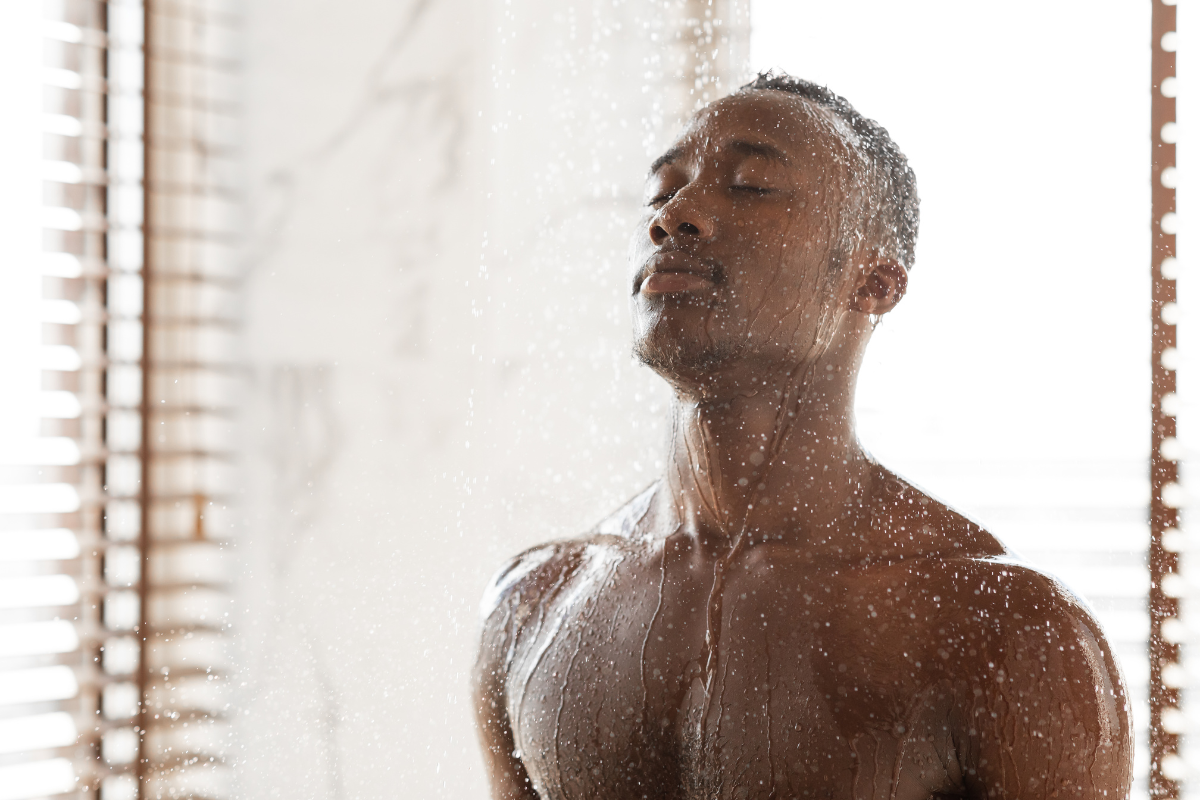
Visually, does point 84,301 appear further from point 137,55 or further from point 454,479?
point 454,479

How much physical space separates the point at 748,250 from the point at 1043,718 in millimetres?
270

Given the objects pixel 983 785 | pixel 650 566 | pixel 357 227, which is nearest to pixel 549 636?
pixel 650 566

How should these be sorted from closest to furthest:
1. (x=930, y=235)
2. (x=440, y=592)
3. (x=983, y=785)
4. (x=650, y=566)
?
(x=983, y=785) → (x=650, y=566) → (x=930, y=235) → (x=440, y=592)

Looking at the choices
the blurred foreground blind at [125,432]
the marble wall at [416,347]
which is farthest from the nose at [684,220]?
the blurred foreground blind at [125,432]

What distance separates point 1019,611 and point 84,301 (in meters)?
0.82

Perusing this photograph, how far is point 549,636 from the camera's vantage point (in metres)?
0.62

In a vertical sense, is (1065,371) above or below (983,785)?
above

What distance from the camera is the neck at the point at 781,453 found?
0.58 metres

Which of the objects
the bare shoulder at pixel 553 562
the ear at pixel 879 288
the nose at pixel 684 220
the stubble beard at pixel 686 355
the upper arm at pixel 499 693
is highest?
the nose at pixel 684 220

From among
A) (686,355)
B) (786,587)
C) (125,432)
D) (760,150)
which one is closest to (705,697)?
(786,587)

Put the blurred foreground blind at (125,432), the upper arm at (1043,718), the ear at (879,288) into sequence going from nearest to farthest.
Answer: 1. the upper arm at (1043,718)
2. the ear at (879,288)
3. the blurred foreground blind at (125,432)

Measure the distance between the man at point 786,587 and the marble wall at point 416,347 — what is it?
1.03ft

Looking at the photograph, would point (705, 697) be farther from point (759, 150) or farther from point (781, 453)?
point (759, 150)

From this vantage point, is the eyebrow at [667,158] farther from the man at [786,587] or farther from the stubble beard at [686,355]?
the stubble beard at [686,355]
